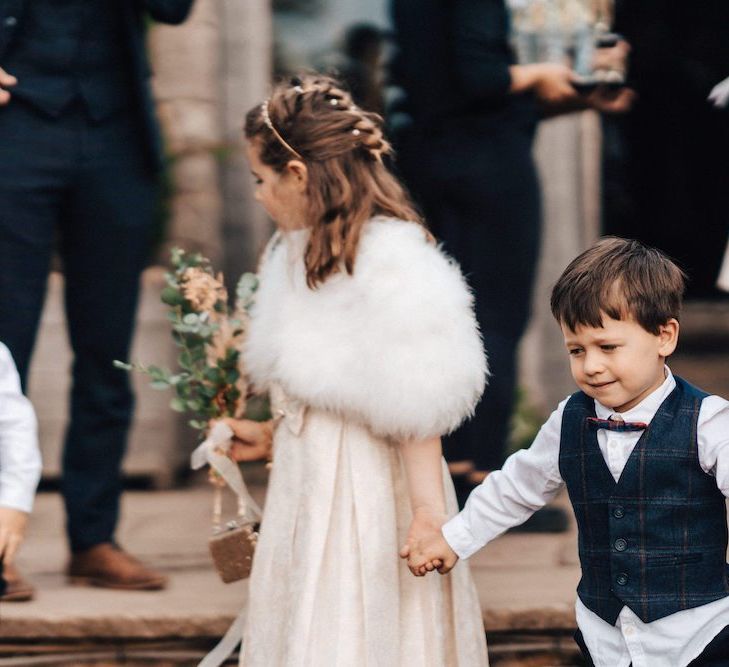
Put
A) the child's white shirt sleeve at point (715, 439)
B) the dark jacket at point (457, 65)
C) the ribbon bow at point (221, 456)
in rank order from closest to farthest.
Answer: the child's white shirt sleeve at point (715, 439) < the ribbon bow at point (221, 456) < the dark jacket at point (457, 65)

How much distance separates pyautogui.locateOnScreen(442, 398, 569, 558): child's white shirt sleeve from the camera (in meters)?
2.66

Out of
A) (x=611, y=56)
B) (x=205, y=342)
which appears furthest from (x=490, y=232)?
(x=205, y=342)

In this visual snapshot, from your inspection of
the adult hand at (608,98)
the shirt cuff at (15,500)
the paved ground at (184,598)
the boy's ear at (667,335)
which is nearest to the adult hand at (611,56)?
the adult hand at (608,98)

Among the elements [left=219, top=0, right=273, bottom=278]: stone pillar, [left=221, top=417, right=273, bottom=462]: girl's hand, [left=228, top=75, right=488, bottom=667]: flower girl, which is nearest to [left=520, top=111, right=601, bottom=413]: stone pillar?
[left=219, top=0, right=273, bottom=278]: stone pillar

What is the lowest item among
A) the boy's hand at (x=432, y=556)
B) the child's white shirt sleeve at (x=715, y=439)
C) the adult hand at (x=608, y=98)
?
the boy's hand at (x=432, y=556)

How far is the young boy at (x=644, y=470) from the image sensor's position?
244 cm

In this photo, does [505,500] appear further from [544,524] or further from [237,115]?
[237,115]

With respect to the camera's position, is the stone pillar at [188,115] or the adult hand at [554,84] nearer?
the adult hand at [554,84]

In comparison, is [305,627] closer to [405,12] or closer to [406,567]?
[406,567]

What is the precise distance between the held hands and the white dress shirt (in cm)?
2

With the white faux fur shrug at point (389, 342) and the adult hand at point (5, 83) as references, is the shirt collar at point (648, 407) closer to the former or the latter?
the white faux fur shrug at point (389, 342)

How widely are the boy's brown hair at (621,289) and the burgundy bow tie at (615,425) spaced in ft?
0.56

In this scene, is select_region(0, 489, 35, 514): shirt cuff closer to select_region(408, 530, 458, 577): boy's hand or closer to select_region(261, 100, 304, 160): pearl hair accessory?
select_region(408, 530, 458, 577): boy's hand

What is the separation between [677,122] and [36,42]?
11.8ft
